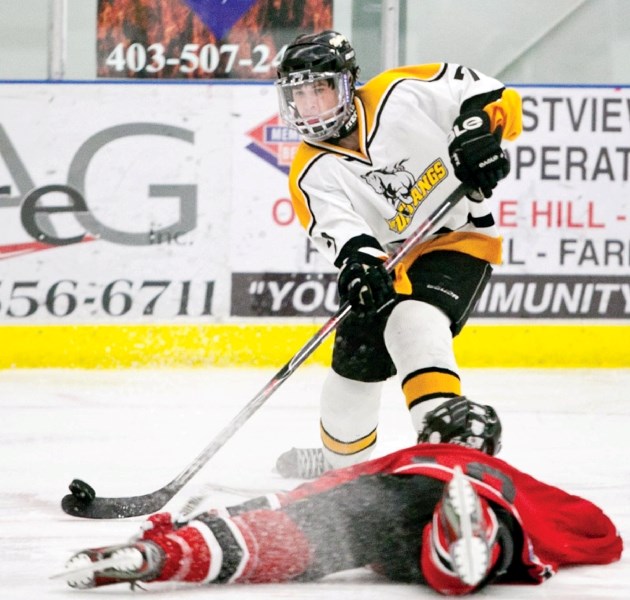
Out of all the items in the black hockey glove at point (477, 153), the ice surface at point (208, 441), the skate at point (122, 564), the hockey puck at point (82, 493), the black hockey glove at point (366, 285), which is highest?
the black hockey glove at point (477, 153)

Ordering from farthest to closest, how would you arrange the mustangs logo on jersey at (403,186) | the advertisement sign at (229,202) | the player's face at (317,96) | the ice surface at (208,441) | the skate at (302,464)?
the advertisement sign at (229,202) → the skate at (302,464) → the mustangs logo on jersey at (403,186) → the player's face at (317,96) → the ice surface at (208,441)

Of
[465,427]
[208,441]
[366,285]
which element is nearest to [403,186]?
[366,285]

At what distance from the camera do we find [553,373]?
→ 4.61m

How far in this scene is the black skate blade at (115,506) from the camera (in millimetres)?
2561

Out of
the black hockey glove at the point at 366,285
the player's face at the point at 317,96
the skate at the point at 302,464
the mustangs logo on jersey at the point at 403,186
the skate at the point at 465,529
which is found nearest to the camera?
the skate at the point at 465,529

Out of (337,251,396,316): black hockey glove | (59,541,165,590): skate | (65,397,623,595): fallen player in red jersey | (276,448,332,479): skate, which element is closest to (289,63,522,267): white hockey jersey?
(337,251,396,316): black hockey glove

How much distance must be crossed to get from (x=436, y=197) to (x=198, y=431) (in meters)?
1.12

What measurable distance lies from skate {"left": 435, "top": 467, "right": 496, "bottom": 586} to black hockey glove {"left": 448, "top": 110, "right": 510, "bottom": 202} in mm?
970

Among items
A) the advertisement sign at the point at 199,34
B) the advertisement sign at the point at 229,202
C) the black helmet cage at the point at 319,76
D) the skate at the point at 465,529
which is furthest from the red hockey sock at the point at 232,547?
the advertisement sign at the point at 199,34

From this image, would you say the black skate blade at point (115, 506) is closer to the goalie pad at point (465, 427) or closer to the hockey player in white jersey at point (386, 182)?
the hockey player in white jersey at point (386, 182)

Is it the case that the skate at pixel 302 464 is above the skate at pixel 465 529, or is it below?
below

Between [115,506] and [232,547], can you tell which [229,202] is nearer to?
[115,506]

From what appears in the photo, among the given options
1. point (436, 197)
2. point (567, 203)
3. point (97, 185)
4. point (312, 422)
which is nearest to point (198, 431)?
point (312, 422)

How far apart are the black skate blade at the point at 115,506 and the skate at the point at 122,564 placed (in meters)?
0.72
